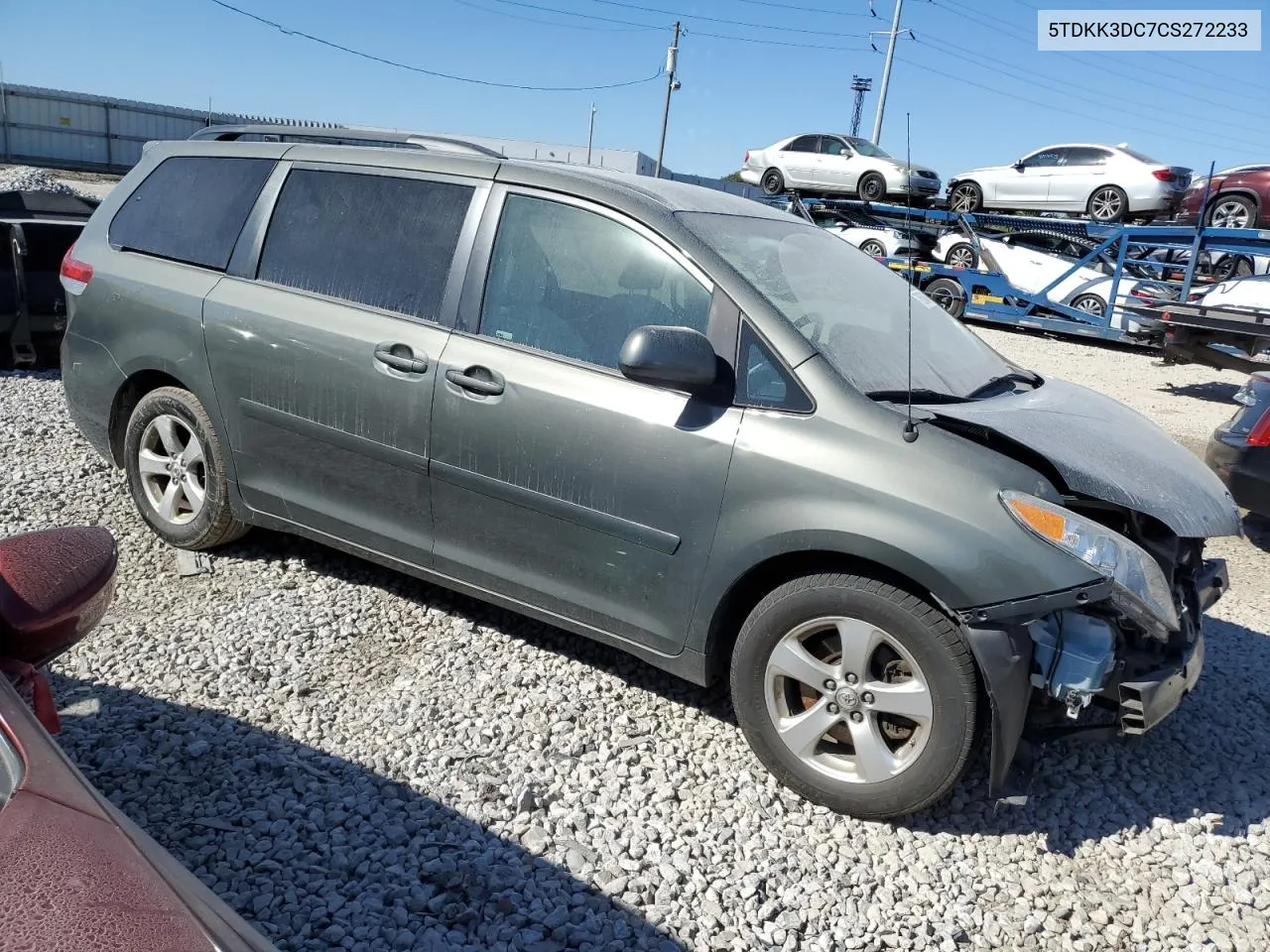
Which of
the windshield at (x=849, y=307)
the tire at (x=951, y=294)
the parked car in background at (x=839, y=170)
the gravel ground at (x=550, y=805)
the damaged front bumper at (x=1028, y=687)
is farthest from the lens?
the parked car in background at (x=839, y=170)

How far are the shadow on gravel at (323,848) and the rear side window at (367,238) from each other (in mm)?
1667

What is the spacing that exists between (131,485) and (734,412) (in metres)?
3.04

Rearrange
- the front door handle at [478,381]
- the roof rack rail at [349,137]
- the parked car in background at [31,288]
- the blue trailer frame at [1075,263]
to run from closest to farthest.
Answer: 1. the front door handle at [478,381]
2. the roof rack rail at [349,137]
3. the parked car in background at [31,288]
4. the blue trailer frame at [1075,263]

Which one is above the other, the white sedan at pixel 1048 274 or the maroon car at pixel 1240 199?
the maroon car at pixel 1240 199

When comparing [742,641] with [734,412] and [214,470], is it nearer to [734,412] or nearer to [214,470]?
[734,412]

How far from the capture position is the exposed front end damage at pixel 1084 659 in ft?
8.95

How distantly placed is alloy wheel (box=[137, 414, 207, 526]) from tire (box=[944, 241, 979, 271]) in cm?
1512

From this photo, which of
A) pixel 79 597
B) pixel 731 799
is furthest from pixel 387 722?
pixel 79 597

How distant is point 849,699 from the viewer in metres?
2.95

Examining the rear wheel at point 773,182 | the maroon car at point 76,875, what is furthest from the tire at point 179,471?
the rear wheel at point 773,182

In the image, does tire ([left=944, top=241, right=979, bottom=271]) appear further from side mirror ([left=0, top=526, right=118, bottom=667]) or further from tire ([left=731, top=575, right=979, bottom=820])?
side mirror ([left=0, top=526, right=118, bottom=667])

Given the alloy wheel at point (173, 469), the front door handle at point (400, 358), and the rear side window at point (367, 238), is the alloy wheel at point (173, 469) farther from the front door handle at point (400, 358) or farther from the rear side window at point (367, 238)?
the front door handle at point (400, 358)

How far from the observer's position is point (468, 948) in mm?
2395

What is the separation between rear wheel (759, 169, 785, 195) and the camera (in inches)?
773
